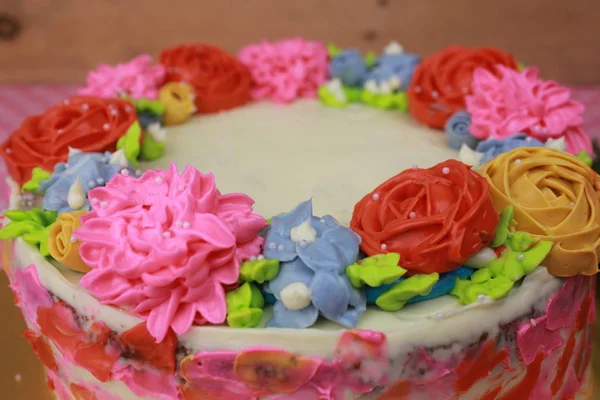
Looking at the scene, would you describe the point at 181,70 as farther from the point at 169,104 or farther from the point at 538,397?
the point at 538,397

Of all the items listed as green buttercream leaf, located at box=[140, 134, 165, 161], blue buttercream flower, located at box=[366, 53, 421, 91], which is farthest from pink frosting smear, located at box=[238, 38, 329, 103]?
green buttercream leaf, located at box=[140, 134, 165, 161]

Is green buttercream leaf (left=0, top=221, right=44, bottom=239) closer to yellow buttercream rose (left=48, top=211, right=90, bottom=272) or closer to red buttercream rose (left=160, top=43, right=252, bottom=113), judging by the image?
yellow buttercream rose (left=48, top=211, right=90, bottom=272)

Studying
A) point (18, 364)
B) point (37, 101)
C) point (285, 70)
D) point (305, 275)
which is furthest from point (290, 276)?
point (37, 101)

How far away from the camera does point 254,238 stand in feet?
4.34

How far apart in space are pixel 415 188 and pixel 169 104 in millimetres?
1054

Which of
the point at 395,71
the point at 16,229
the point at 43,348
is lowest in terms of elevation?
the point at 43,348

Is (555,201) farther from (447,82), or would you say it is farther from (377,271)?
(447,82)

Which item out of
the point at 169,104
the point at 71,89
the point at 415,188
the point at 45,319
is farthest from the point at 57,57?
the point at 415,188

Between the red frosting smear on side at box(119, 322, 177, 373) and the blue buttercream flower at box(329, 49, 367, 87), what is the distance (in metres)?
1.36

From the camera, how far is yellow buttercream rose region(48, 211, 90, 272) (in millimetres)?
1333

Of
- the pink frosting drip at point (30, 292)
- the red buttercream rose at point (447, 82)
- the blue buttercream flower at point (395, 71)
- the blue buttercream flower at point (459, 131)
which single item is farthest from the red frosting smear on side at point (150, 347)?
the blue buttercream flower at point (395, 71)

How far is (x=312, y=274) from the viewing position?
1250mm

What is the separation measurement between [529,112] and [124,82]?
3.93ft

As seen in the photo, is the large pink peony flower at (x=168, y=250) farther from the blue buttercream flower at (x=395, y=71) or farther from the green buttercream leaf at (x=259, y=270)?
the blue buttercream flower at (x=395, y=71)
